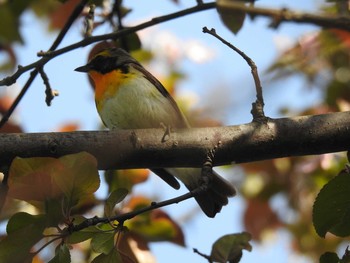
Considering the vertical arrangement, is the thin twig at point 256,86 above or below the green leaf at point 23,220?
above

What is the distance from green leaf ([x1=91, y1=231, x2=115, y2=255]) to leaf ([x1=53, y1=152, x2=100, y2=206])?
161 mm

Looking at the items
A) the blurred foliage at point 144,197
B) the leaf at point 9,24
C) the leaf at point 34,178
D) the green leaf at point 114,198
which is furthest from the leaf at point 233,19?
the leaf at point 9,24

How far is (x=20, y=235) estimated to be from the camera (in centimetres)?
237

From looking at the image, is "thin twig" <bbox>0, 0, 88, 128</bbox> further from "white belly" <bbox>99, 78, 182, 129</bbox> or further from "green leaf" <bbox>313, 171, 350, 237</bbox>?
"green leaf" <bbox>313, 171, 350, 237</bbox>

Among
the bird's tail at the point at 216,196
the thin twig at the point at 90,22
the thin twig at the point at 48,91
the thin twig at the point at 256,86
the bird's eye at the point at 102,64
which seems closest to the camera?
the thin twig at the point at 256,86

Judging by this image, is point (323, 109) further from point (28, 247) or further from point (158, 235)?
point (28, 247)

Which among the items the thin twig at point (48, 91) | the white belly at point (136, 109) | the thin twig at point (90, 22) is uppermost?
the thin twig at point (90, 22)

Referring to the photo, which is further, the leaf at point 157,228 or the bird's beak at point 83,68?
the bird's beak at point 83,68

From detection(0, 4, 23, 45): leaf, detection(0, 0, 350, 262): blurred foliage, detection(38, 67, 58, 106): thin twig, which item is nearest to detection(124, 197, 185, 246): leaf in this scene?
detection(0, 0, 350, 262): blurred foliage

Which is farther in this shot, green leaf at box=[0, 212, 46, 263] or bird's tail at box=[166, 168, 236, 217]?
bird's tail at box=[166, 168, 236, 217]

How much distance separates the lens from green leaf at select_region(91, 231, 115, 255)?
2.43 m

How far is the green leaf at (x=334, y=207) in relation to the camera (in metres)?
2.54

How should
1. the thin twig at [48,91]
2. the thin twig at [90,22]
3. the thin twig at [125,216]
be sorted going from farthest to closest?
1. the thin twig at [90,22]
2. the thin twig at [48,91]
3. the thin twig at [125,216]

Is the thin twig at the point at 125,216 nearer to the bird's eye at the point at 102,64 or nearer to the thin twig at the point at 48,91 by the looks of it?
the thin twig at the point at 48,91
